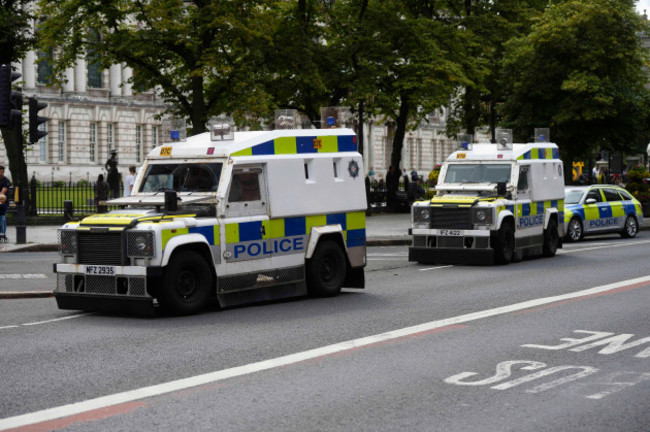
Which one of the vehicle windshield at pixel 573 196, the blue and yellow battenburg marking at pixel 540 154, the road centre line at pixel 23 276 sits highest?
the blue and yellow battenburg marking at pixel 540 154

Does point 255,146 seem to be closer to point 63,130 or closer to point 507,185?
point 507,185

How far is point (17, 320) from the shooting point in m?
12.4

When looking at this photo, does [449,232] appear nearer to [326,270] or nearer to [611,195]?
[326,270]

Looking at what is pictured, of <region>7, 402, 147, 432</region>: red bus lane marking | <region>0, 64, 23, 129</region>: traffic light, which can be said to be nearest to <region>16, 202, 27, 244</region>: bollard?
<region>0, 64, 23, 129</region>: traffic light

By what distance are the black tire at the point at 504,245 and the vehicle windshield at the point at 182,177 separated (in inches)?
335

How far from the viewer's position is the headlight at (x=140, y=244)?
39.5 ft

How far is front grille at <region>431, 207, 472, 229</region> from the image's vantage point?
2058cm

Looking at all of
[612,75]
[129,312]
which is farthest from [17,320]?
[612,75]

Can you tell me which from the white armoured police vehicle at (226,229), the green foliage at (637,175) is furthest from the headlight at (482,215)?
the green foliage at (637,175)

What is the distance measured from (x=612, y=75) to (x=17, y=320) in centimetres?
3064

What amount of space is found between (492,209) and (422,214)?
1463 mm

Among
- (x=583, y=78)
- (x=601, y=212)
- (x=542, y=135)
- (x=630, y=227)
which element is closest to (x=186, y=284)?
(x=542, y=135)

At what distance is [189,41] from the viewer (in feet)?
102

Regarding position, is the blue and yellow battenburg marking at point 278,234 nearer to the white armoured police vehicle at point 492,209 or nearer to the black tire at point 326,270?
the black tire at point 326,270
